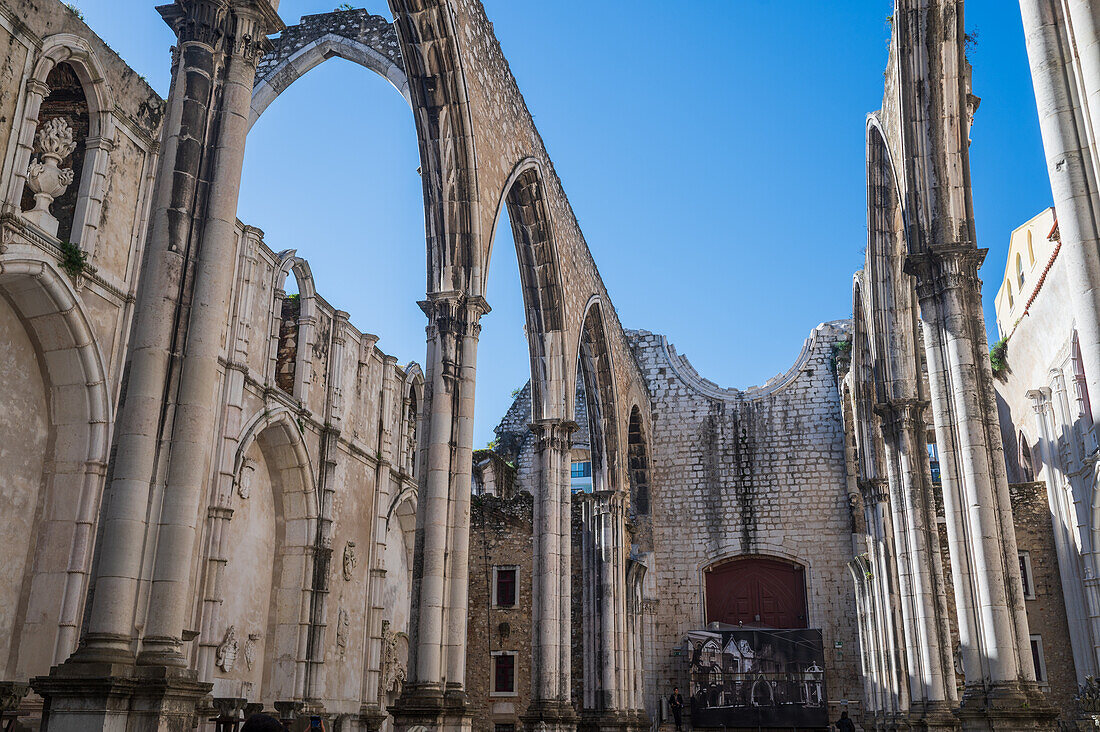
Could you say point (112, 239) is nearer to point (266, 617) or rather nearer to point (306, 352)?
point (306, 352)

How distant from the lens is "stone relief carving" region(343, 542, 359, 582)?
1672 cm

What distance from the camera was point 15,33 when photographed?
9609 millimetres

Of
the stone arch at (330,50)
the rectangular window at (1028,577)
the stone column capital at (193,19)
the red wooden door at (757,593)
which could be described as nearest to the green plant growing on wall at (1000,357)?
the rectangular window at (1028,577)

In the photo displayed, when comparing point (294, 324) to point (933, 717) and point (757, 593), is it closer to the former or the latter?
point (933, 717)

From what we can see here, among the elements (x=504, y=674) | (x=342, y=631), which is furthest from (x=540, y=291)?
(x=504, y=674)

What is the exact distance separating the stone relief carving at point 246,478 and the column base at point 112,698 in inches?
364

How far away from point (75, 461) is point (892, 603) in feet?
42.8

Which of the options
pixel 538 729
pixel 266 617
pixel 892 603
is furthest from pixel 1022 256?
pixel 266 617

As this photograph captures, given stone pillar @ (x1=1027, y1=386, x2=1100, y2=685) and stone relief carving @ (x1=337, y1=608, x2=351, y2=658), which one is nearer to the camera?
stone relief carving @ (x1=337, y1=608, x2=351, y2=658)

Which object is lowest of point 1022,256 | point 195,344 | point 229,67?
point 195,344

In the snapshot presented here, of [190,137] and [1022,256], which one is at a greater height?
[1022,256]

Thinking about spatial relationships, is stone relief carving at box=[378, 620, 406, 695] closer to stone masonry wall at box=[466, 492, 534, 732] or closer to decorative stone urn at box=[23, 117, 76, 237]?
stone masonry wall at box=[466, 492, 534, 732]

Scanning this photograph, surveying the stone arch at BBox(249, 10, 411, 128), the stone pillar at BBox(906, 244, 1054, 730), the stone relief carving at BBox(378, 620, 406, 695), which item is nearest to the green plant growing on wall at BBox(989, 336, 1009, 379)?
the stone pillar at BBox(906, 244, 1054, 730)

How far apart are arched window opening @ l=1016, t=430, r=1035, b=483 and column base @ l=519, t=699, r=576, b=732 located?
12523mm
